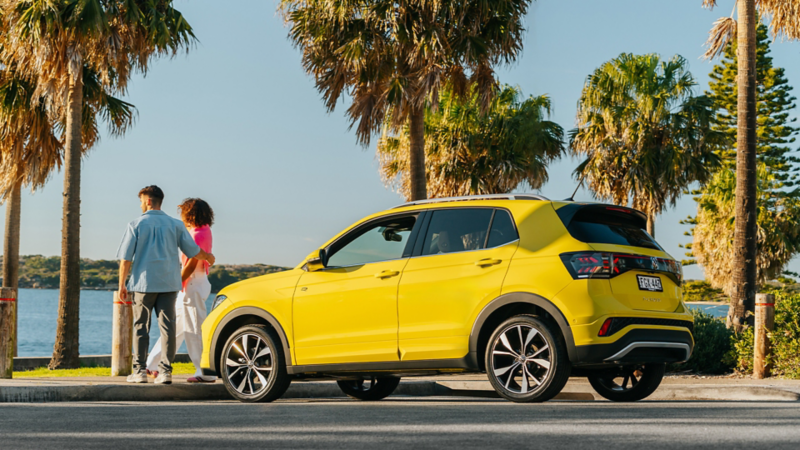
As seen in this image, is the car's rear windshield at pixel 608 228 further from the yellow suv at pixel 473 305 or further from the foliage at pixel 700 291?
the foliage at pixel 700 291

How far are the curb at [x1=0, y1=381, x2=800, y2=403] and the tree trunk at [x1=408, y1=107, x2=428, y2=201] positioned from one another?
22.0ft

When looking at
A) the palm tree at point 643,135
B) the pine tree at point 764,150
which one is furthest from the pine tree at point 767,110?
the palm tree at point 643,135

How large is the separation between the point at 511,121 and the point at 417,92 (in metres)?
15.2

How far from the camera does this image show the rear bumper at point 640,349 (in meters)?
6.74

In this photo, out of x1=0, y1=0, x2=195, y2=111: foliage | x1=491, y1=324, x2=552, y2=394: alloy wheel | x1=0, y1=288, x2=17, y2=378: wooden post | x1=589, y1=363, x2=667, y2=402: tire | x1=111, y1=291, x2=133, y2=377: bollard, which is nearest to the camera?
x1=491, y1=324, x2=552, y2=394: alloy wheel

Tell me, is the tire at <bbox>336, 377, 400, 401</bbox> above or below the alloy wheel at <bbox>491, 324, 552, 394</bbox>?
below

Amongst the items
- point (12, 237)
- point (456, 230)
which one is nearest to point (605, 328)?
point (456, 230)

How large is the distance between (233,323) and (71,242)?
30.7 ft

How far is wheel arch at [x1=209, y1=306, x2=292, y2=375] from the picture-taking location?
845cm

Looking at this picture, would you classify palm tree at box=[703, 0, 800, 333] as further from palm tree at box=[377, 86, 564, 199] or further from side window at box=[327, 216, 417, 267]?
palm tree at box=[377, 86, 564, 199]

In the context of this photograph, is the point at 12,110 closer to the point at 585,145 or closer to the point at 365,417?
the point at 365,417

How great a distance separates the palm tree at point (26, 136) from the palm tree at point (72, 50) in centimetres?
124

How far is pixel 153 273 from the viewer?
9070 mm

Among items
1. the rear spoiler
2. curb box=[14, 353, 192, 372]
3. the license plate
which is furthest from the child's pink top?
curb box=[14, 353, 192, 372]
